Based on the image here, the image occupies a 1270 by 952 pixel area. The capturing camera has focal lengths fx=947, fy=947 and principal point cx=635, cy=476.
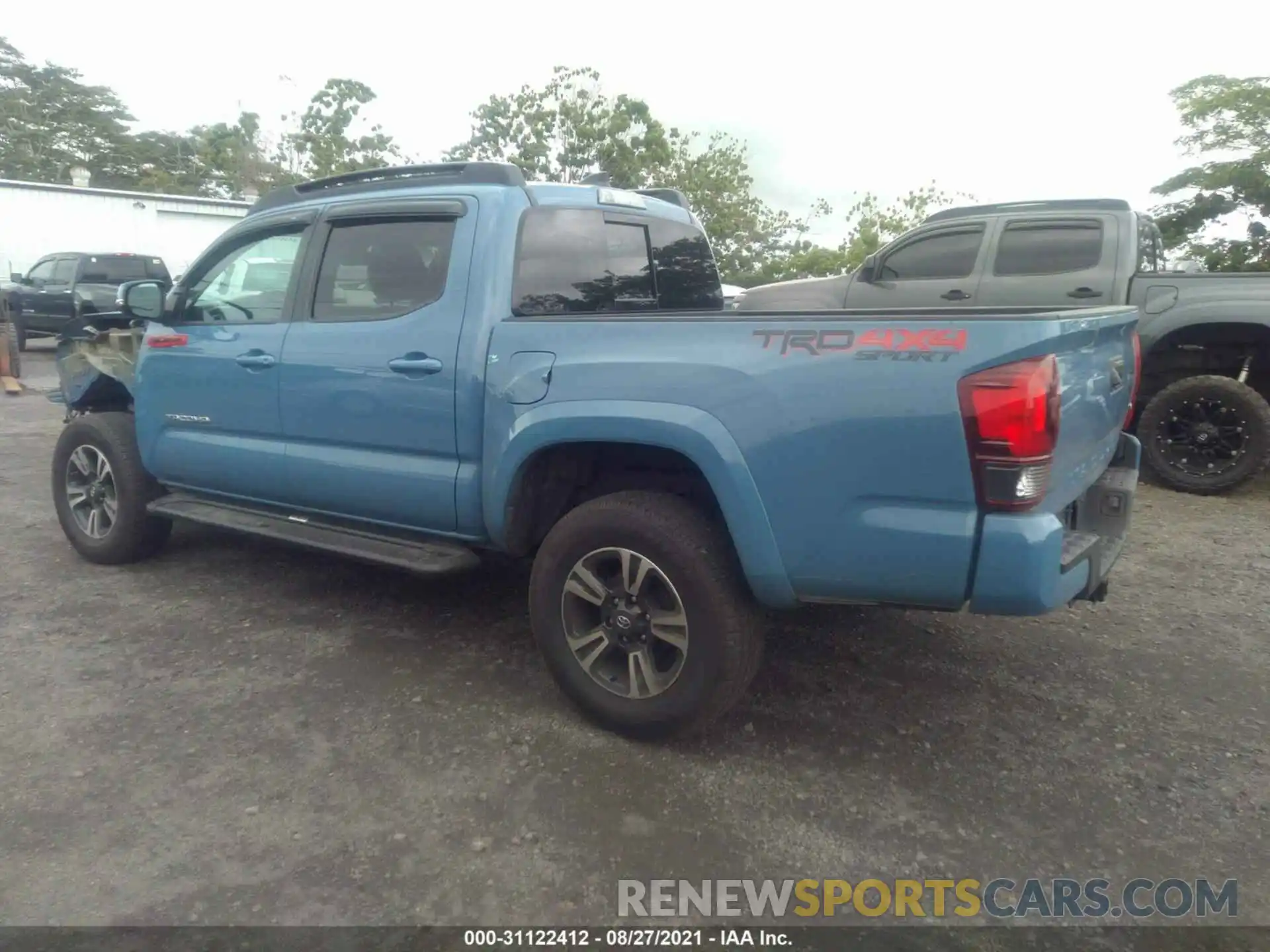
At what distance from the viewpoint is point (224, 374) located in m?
4.25

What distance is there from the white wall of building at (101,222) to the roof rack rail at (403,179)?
56.0 feet

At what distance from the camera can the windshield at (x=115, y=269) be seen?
1608 centimetres

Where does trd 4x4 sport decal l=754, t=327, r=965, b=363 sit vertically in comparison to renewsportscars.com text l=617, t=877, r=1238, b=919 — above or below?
above

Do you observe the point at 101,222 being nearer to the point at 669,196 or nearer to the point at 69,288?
the point at 69,288

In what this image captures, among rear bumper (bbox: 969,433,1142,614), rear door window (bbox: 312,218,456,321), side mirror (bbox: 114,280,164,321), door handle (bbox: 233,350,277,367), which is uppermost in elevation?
rear door window (bbox: 312,218,456,321)

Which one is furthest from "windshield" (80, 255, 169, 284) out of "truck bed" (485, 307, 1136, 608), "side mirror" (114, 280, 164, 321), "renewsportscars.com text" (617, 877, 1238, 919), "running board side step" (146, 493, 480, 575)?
"renewsportscars.com text" (617, 877, 1238, 919)

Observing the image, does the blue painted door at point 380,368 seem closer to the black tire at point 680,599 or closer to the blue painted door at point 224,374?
the blue painted door at point 224,374

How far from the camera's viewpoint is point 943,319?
2.48m

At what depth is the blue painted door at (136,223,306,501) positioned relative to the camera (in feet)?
13.5

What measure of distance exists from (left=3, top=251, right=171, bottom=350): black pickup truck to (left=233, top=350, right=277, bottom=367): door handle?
13.3 m

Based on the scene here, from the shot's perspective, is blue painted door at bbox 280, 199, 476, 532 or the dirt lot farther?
blue painted door at bbox 280, 199, 476, 532

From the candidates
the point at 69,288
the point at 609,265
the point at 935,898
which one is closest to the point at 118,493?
the point at 609,265

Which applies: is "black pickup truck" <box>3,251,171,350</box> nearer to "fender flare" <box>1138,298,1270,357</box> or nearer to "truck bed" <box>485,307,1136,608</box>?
"fender flare" <box>1138,298,1270,357</box>

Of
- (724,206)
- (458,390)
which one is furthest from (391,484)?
(724,206)
